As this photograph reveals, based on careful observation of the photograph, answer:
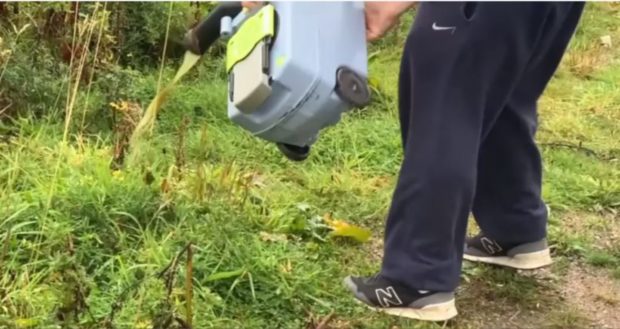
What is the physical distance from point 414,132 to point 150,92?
1965mm

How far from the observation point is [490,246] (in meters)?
3.12

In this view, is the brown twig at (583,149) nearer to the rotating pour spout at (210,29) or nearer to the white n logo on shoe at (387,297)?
the white n logo on shoe at (387,297)

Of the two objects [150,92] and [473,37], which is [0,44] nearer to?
[150,92]

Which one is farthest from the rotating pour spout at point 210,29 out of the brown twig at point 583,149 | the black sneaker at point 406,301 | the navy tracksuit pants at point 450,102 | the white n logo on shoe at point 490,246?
the brown twig at point 583,149

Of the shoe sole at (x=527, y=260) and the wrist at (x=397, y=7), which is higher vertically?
the wrist at (x=397, y=7)

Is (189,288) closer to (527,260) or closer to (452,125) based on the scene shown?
(452,125)

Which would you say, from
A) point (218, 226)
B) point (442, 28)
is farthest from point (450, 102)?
point (218, 226)

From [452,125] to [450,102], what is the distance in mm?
59

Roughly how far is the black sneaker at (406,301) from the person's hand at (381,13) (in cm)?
71

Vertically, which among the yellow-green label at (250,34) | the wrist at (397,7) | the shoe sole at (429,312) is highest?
the wrist at (397,7)

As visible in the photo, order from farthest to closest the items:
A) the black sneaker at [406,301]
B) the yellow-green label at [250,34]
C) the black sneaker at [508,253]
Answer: the black sneaker at [508,253] < the black sneaker at [406,301] < the yellow-green label at [250,34]

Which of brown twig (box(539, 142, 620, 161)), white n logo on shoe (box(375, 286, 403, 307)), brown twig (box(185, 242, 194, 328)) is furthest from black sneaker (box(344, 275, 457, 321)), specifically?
brown twig (box(539, 142, 620, 161))

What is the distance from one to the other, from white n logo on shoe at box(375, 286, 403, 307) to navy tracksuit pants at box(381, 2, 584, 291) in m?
0.04

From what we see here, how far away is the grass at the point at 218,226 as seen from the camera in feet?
8.95
